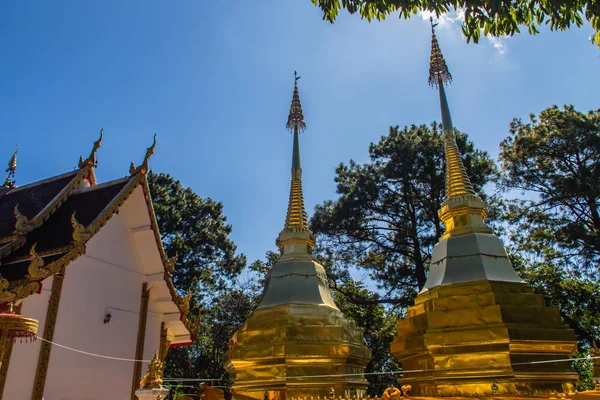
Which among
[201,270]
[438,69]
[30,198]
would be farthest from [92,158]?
[201,270]

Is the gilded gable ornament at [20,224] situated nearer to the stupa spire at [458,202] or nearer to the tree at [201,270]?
the stupa spire at [458,202]

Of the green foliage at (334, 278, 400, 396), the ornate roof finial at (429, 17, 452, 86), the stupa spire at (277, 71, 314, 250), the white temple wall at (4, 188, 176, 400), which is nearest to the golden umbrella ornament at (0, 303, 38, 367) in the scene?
the white temple wall at (4, 188, 176, 400)

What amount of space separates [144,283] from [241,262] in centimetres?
1350

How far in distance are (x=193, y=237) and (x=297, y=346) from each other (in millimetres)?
15313

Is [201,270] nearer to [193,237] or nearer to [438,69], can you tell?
[193,237]

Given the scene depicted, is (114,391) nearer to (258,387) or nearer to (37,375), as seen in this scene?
(37,375)

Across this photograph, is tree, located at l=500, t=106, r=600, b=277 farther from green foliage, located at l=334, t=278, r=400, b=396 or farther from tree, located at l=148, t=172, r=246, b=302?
tree, located at l=148, t=172, r=246, b=302

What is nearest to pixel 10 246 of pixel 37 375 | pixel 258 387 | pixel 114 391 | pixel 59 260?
pixel 59 260

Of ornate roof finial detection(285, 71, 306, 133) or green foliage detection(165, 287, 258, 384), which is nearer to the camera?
ornate roof finial detection(285, 71, 306, 133)

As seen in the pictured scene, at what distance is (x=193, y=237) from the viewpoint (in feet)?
74.0

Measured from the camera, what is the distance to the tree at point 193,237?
21.5m

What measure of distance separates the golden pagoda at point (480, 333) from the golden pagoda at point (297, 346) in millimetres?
953

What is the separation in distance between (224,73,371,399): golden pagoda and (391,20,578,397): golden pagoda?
3.13 ft

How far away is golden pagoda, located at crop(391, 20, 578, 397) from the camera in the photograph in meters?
7.09
